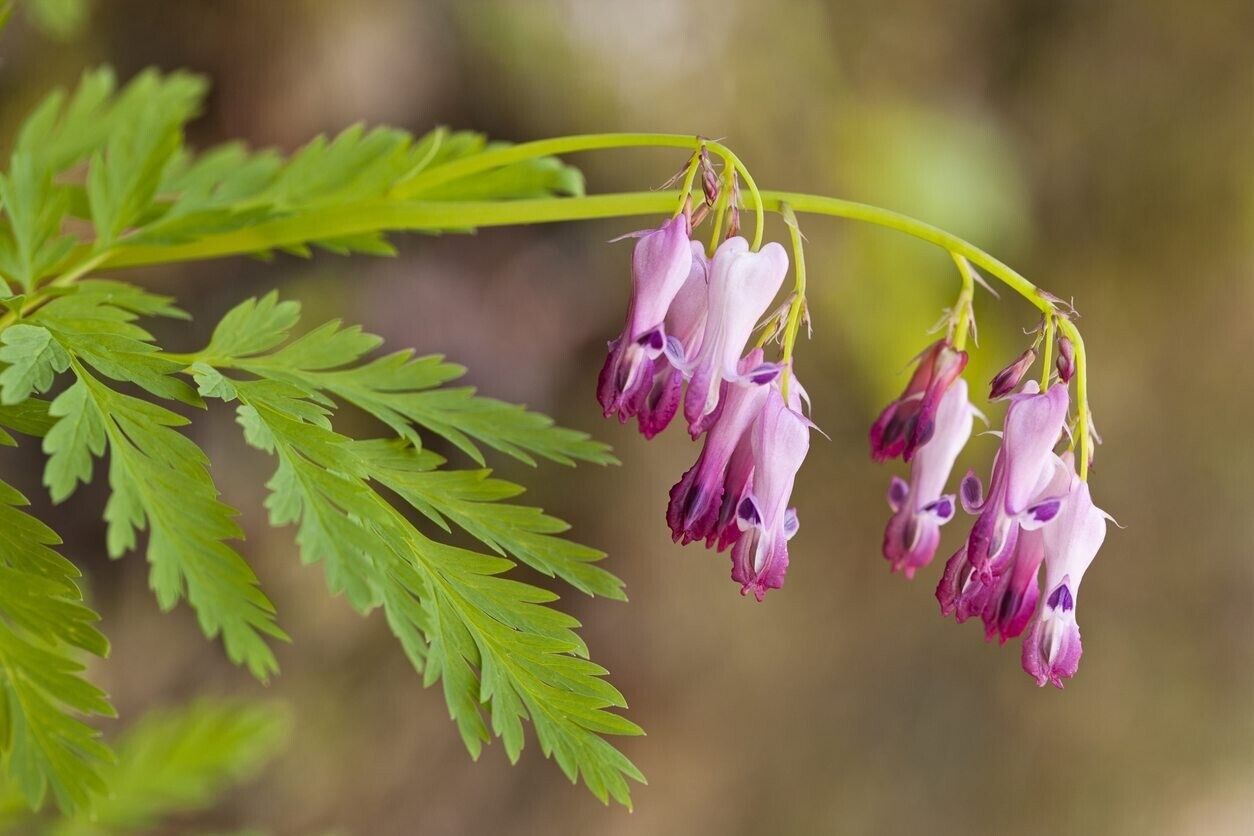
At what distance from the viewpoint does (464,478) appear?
1142mm

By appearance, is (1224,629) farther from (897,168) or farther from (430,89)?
(430,89)

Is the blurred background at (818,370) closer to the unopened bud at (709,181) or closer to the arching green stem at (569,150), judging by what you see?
the arching green stem at (569,150)

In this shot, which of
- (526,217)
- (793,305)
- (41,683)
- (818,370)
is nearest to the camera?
(41,683)

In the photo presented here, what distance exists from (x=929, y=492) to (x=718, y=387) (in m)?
0.26

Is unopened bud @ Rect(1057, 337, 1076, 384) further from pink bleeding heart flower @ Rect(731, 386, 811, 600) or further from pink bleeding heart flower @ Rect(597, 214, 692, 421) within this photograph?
pink bleeding heart flower @ Rect(597, 214, 692, 421)

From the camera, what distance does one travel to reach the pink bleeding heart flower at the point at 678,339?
1.12 m

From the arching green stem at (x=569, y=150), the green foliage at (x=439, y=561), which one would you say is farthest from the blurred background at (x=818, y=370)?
the green foliage at (x=439, y=561)

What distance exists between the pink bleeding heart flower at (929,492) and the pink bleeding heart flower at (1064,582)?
0.12 m

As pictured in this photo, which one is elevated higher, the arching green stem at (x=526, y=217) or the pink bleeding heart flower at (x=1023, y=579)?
the arching green stem at (x=526, y=217)

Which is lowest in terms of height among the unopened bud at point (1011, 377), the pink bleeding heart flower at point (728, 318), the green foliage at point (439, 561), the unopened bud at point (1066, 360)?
the green foliage at point (439, 561)

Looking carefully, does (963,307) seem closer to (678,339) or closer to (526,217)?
(678,339)

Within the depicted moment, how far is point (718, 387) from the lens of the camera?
1.13 metres

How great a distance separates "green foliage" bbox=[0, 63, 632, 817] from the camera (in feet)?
3.09

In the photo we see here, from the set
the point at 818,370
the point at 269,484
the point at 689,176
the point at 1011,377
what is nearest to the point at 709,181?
the point at 689,176
